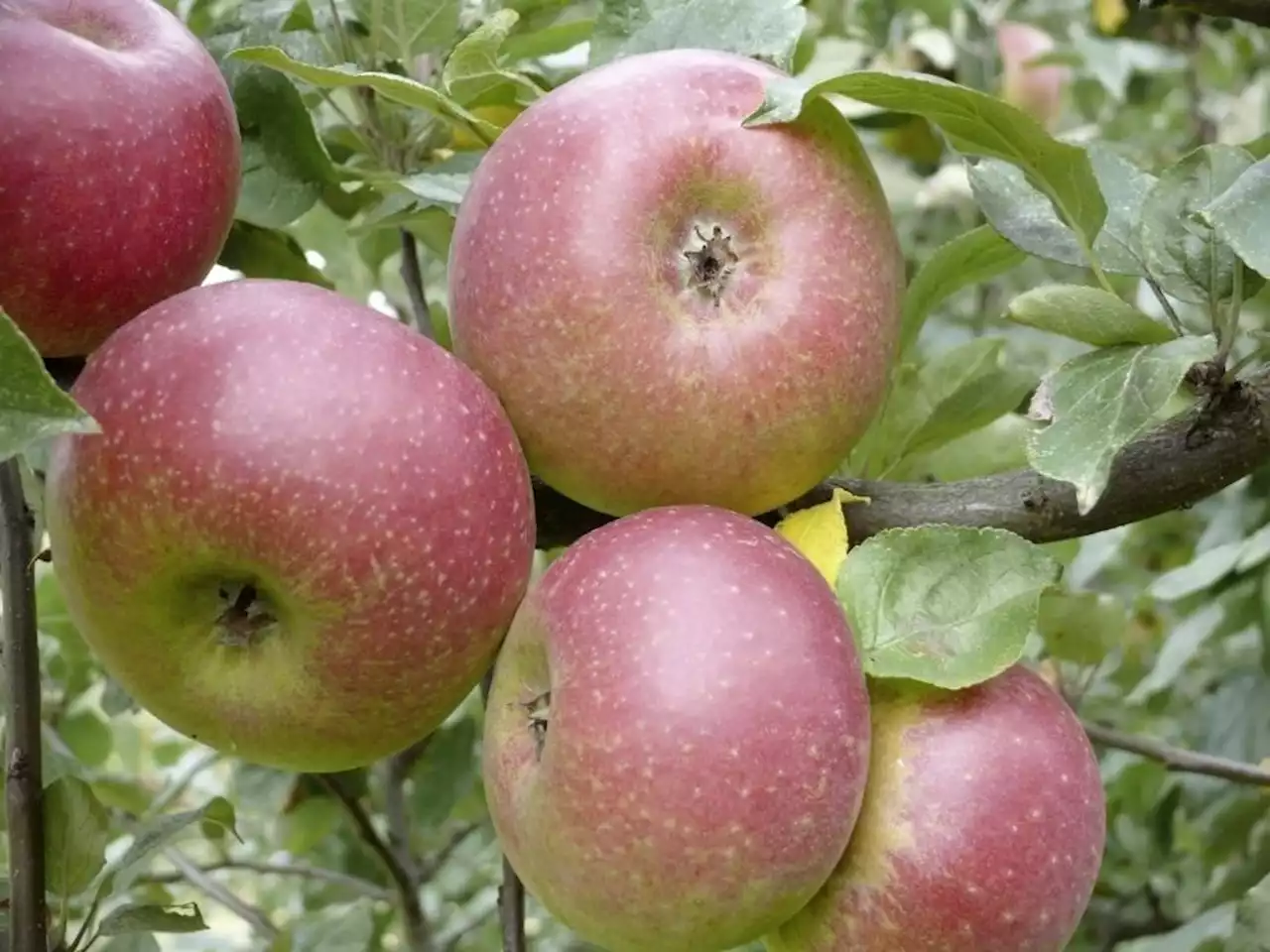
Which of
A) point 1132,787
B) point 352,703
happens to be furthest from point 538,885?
point 1132,787

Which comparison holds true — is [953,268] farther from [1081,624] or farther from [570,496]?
[1081,624]

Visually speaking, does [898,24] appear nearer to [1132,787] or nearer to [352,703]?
[1132,787]

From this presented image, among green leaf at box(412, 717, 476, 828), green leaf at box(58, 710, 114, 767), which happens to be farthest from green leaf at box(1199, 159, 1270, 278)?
green leaf at box(58, 710, 114, 767)

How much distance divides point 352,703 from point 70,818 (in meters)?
0.30

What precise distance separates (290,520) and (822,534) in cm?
→ 26

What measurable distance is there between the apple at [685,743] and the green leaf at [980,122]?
0.19 m

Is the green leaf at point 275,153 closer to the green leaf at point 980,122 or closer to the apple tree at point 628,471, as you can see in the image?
the apple tree at point 628,471

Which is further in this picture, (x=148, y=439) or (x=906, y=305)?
(x=906, y=305)

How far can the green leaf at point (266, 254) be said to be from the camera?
2.76 feet

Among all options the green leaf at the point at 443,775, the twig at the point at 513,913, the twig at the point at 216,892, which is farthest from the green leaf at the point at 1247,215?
the twig at the point at 216,892

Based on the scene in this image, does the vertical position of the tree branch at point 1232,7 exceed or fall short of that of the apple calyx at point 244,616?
it exceeds it

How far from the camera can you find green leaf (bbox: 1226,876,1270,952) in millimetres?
888

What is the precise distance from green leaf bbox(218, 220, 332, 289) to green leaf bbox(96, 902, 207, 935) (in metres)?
0.38

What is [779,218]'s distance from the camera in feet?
2.12
